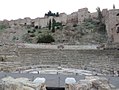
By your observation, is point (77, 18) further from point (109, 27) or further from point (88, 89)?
point (88, 89)

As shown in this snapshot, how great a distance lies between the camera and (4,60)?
19969 millimetres

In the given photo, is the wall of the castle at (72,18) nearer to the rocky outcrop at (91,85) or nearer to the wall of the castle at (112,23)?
the wall of the castle at (112,23)

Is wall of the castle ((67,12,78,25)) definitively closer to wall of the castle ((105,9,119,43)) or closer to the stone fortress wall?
the stone fortress wall

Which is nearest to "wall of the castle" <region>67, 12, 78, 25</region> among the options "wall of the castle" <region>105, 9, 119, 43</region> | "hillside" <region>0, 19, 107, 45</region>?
"hillside" <region>0, 19, 107, 45</region>

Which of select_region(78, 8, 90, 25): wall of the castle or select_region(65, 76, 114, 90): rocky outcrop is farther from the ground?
select_region(78, 8, 90, 25): wall of the castle

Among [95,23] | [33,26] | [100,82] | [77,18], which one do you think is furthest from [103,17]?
[100,82]

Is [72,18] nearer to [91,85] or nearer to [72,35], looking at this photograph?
[72,35]

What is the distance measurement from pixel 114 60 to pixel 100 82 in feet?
40.9

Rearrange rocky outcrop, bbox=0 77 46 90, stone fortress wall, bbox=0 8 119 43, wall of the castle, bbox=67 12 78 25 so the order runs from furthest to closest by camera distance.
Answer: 1. wall of the castle, bbox=67 12 78 25
2. stone fortress wall, bbox=0 8 119 43
3. rocky outcrop, bbox=0 77 46 90

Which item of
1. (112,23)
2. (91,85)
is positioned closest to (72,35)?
(112,23)

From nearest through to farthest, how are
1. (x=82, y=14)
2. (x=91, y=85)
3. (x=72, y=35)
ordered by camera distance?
1. (x=91, y=85)
2. (x=72, y=35)
3. (x=82, y=14)

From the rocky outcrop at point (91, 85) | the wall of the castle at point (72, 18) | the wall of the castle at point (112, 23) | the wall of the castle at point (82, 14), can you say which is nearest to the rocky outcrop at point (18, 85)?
the rocky outcrop at point (91, 85)

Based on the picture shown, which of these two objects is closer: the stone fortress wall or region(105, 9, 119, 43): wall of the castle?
region(105, 9, 119, 43): wall of the castle

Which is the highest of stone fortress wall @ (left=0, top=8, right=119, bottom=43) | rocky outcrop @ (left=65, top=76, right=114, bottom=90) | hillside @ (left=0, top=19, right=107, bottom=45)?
stone fortress wall @ (left=0, top=8, right=119, bottom=43)
